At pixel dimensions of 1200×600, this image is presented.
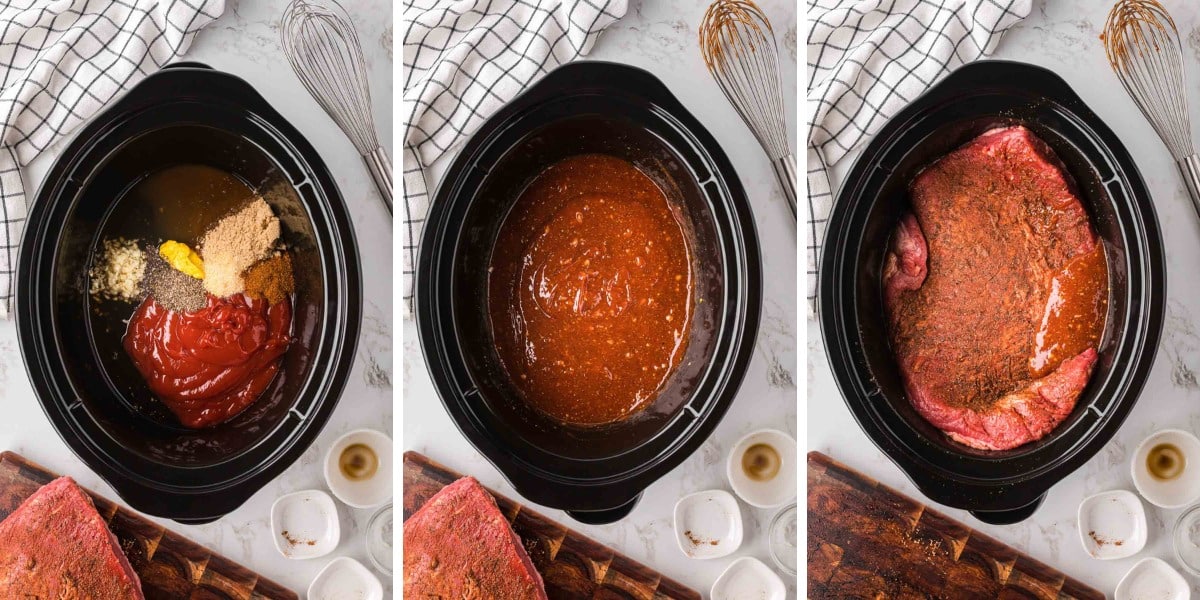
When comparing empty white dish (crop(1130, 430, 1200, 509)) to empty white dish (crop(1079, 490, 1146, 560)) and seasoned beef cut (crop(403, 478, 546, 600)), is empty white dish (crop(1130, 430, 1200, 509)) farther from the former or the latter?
seasoned beef cut (crop(403, 478, 546, 600))

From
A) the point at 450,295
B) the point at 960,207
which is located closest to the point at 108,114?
the point at 450,295

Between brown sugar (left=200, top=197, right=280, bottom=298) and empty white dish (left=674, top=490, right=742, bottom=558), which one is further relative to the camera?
empty white dish (left=674, top=490, right=742, bottom=558)

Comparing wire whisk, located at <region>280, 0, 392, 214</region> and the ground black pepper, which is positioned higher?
wire whisk, located at <region>280, 0, 392, 214</region>

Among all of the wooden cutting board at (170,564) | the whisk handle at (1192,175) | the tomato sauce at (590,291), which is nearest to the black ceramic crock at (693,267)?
the tomato sauce at (590,291)

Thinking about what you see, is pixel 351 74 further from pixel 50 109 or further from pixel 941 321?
pixel 941 321

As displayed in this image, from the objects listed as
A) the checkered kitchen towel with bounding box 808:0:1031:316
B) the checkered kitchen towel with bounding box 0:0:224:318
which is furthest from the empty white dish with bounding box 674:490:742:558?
the checkered kitchen towel with bounding box 0:0:224:318

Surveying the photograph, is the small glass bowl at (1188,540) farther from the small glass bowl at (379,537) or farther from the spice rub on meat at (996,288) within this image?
the small glass bowl at (379,537)

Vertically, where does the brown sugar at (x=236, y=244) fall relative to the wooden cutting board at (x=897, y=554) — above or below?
above
